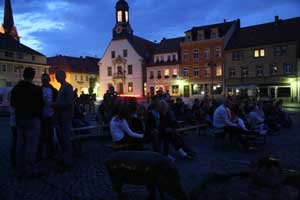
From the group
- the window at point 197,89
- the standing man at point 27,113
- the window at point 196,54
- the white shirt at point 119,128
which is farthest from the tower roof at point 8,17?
the white shirt at point 119,128

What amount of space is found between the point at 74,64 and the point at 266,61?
4030 cm

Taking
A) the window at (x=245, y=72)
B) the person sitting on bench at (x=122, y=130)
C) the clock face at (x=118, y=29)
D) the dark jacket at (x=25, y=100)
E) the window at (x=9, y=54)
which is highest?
the clock face at (x=118, y=29)

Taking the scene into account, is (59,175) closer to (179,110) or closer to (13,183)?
(13,183)

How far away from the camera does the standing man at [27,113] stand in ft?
17.4

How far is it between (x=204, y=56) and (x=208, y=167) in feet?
134

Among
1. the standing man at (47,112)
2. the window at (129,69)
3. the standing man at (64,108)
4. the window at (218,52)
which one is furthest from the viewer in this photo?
the window at (129,69)

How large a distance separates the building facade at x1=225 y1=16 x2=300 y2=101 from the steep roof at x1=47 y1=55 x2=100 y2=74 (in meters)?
33.5

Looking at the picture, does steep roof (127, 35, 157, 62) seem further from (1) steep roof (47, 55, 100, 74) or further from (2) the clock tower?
(1) steep roof (47, 55, 100, 74)

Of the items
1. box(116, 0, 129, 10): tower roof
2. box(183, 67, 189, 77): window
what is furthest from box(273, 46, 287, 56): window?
box(116, 0, 129, 10): tower roof

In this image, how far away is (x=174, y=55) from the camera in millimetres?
49000

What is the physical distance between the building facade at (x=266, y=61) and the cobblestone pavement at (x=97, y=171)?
3254 cm

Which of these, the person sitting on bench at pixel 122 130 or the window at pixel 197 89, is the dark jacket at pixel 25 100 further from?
the window at pixel 197 89

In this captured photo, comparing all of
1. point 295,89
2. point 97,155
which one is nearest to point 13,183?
point 97,155

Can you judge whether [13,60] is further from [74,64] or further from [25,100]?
[25,100]
